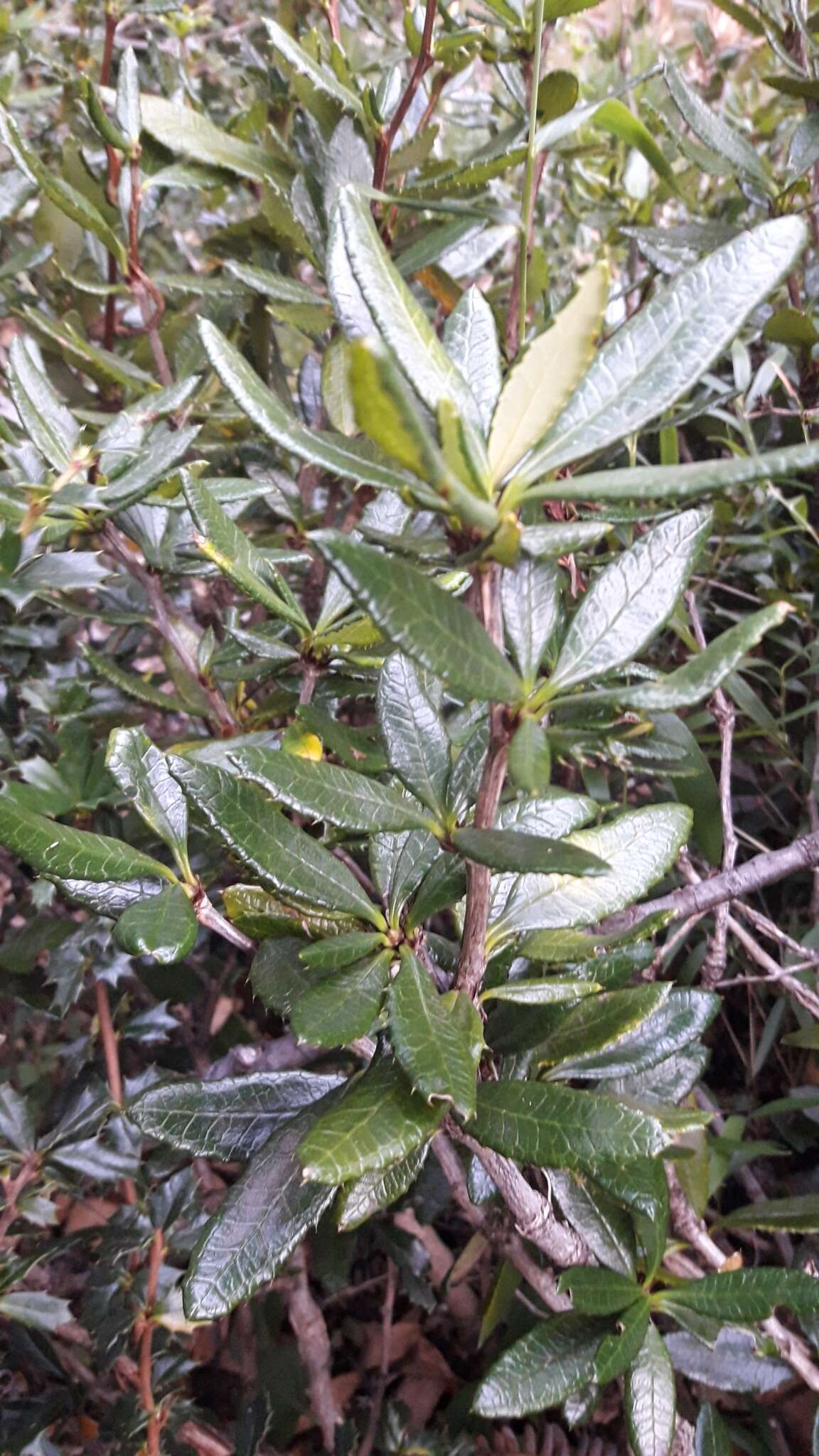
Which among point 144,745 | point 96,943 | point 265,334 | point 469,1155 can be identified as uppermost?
point 265,334

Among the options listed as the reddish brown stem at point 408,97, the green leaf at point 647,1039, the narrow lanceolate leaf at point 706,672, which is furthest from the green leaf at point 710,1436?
the reddish brown stem at point 408,97

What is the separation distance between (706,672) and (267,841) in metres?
0.24

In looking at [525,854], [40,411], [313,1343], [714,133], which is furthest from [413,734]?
[313,1343]

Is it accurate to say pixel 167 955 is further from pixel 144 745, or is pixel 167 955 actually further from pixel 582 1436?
pixel 582 1436

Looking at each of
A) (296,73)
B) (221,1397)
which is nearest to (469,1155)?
(221,1397)

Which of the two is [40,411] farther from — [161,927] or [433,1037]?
[433,1037]

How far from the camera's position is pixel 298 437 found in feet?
1.24

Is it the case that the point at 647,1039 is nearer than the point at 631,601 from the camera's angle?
No

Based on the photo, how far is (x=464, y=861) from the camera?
0.49 meters

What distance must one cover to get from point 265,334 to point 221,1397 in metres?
1.29

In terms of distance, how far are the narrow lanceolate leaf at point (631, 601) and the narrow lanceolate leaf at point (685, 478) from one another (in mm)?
80

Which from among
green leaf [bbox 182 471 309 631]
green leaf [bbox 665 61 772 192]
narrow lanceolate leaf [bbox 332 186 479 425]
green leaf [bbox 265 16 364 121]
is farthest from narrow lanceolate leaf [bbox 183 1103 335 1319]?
green leaf [bbox 665 61 772 192]

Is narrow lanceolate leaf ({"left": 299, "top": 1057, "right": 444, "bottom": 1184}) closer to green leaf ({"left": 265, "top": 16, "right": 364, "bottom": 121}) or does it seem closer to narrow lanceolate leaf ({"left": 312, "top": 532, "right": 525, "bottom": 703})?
narrow lanceolate leaf ({"left": 312, "top": 532, "right": 525, "bottom": 703})

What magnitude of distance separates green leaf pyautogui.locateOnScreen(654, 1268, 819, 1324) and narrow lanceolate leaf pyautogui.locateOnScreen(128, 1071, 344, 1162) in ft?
1.01
